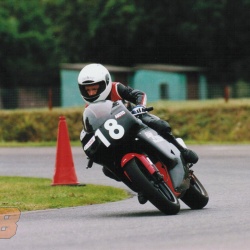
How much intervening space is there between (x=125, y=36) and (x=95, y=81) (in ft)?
200

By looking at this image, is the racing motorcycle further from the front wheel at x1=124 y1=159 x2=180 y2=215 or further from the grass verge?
the grass verge

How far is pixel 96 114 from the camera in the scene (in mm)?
Result: 11672

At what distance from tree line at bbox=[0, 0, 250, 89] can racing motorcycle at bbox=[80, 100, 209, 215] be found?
56.3 meters

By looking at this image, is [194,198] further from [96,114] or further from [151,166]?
[96,114]

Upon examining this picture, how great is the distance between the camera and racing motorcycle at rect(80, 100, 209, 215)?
37.6ft

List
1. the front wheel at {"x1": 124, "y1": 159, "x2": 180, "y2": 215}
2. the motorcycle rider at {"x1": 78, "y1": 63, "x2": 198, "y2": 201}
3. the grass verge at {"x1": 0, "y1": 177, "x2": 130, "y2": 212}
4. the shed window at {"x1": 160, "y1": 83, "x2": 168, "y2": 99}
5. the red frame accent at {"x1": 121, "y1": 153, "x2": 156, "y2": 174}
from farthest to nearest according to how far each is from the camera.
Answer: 1. the shed window at {"x1": 160, "y1": 83, "x2": 168, "y2": 99}
2. the grass verge at {"x1": 0, "y1": 177, "x2": 130, "y2": 212}
3. the motorcycle rider at {"x1": 78, "y1": 63, "x2": 198, "y2": 201}
4. the red frame accent at {"x1": 121, "y1": 153, "x2": 156, "y2": 174}
5. the front wheel at {"x1": 124, "y1": 159, "x2": 180, "y2": 215}

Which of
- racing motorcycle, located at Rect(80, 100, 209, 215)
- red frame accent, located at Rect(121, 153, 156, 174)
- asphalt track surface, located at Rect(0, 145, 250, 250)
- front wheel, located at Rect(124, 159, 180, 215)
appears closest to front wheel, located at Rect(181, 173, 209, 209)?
asphalt track surface, located at Rect(0, 145, 250, 250)

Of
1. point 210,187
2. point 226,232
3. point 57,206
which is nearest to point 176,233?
point 226,232

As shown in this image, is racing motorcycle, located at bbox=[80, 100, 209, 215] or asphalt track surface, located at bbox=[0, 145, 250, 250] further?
racing motorcycle, located at bbox=[80, 100, 209, 215]

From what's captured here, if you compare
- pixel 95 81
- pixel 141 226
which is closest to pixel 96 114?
pixel 95 81

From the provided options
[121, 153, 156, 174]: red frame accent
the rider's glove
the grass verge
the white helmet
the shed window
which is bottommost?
the shed window

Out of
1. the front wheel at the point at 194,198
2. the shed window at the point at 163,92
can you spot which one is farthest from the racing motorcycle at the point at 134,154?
the shed window at the point at 163,92

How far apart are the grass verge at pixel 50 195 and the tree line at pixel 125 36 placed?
52438 millimetres

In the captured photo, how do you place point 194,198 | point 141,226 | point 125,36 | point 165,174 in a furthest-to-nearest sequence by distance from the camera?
1. point 125,36
2. point 194,198
3. point 165,174
4. point 141,226
